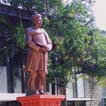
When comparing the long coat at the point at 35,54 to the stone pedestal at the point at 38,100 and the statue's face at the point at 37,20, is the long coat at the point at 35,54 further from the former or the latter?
the stone pedestal at the point at 38,100

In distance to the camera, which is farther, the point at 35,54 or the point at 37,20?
the point at 37,20

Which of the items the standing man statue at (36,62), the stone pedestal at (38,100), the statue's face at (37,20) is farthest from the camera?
the statue's face at (37,20)

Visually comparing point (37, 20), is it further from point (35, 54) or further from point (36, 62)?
point (36, 62)

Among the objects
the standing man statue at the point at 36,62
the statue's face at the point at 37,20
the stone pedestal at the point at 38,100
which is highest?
the statue's face at the point at 37,20

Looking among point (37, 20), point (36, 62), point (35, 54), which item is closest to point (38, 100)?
point (36, 62)

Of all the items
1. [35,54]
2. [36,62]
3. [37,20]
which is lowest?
[36,62]

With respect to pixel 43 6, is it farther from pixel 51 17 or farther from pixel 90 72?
pixel 90 72

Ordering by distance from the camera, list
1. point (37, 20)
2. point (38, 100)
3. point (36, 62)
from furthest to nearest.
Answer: point (37, 20) → point (36, 62) → point (38, 100)

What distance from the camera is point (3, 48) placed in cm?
1755

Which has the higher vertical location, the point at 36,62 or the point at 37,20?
the point at 37,20

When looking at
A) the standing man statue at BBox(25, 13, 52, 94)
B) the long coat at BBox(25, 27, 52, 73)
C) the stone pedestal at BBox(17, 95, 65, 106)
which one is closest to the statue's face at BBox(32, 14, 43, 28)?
the standing man statue at BBox(25, 13, 52, 94)

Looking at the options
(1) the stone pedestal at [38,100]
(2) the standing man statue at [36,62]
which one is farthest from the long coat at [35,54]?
(1) the stone pedestal at [38,100]

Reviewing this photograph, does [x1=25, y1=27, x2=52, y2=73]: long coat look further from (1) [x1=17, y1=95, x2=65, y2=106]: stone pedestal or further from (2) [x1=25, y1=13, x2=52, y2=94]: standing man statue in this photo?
(1) [x1=17, y1=95, x2=65, y2=106]: stone pedestal

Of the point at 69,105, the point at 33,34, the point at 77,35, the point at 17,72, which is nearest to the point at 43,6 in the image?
the point at 77,35
